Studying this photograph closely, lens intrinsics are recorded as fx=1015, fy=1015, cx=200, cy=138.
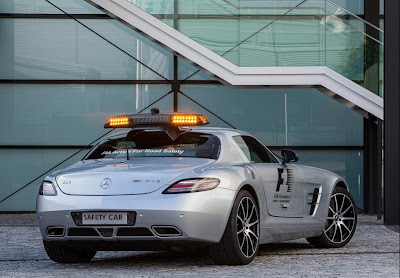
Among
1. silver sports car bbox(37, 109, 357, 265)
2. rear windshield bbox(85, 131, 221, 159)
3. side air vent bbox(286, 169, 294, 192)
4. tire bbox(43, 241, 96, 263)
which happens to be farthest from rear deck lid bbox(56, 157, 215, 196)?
side air vent bbox(286, 169, 294, 192)

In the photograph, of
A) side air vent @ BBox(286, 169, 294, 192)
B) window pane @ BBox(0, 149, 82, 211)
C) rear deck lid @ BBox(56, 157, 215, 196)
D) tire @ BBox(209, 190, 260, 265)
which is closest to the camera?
rear deck lid @ BBox(56, 157, 215, 196)

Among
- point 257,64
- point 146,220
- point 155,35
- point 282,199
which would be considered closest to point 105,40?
point 155,35

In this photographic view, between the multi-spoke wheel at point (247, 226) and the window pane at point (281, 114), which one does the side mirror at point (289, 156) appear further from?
the window pane at point (281, 114)

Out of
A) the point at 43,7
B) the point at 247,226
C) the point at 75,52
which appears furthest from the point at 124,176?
the point at 43,7

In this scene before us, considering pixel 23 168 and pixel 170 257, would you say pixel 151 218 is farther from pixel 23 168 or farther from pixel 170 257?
pixel 23 168

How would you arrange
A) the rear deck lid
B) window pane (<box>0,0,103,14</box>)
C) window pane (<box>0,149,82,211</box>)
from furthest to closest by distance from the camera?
window pane (<box>0,0,103,14</box>) < window pane (<box>0,149,82,211</box>) < the rear deck lid

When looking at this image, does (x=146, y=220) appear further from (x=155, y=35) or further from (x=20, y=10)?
(x=20, y=10)

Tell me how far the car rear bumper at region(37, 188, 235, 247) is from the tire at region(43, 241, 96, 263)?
540mm

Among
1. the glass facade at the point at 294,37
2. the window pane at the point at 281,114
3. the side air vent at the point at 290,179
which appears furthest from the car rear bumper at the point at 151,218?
the window pane at the point at 281,114

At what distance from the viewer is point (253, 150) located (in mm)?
10633

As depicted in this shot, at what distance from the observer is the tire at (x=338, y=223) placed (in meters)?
11.7

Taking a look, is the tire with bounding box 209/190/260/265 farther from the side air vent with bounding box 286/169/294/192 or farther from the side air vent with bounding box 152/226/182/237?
the side air vent with bounding box 286/169/294/192

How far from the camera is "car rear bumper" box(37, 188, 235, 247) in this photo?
346 inches

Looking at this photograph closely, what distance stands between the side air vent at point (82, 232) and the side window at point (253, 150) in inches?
77.3
